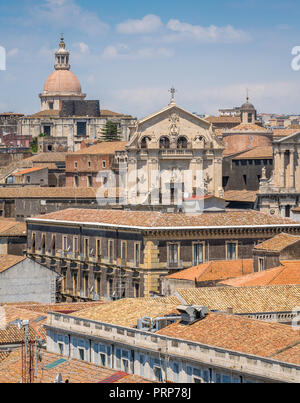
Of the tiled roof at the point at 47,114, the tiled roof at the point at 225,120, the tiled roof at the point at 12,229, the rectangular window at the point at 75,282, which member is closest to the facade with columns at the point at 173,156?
the tiled roof at the point at 12,229

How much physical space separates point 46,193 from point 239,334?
57.2 metres

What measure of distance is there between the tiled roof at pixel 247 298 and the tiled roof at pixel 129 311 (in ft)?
3.75

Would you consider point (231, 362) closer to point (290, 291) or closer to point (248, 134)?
point (290, 291)

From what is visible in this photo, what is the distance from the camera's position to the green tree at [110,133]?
14125 cm

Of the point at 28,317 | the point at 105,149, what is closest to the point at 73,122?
the point at 105,149

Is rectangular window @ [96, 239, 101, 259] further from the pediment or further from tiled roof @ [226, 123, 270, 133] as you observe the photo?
tiled roof @ [226, 123, 270, 133]

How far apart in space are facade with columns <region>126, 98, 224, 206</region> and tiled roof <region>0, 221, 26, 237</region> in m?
13.1

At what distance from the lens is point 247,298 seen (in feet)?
169

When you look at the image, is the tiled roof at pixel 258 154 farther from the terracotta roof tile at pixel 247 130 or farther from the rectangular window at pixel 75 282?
the rectangular window at pixel 75 282

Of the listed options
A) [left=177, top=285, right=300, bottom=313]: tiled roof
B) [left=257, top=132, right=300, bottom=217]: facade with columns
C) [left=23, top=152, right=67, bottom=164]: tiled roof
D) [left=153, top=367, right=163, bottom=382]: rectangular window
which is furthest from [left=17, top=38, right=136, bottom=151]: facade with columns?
[left=153, top=367, right=163, bottom=382]: rectangular window

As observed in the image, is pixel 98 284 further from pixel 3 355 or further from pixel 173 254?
pixel 3 355
